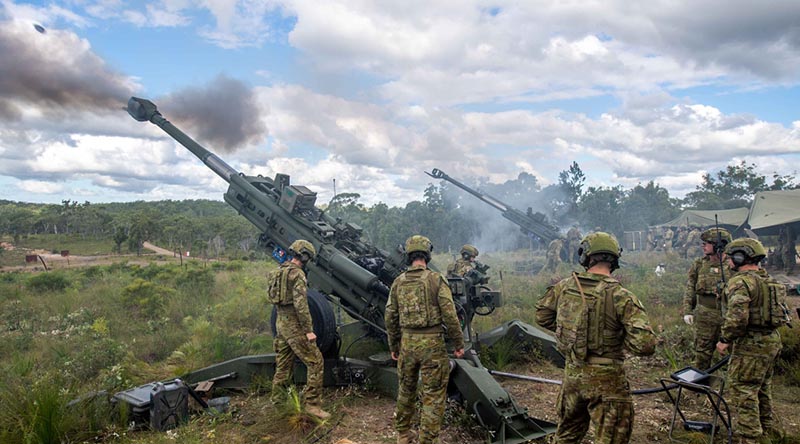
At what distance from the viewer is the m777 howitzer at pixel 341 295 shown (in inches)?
201

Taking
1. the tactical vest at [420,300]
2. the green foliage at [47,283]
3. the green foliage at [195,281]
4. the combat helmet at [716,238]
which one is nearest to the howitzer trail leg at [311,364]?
the tactical vest at [420,300]

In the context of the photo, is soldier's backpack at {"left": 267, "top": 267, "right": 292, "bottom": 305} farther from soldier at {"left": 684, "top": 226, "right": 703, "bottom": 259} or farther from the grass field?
soldier at {"left": 684, "top": 226, "right": 703, "bottom": 259}

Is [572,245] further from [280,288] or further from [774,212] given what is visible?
[280,288]

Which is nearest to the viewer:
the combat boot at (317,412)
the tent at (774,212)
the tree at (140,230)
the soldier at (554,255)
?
the combat boot at (317,412)

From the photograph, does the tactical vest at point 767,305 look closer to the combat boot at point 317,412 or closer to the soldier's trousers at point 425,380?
the soldier's trousers at point 425,380

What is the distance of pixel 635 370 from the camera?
7184 mm

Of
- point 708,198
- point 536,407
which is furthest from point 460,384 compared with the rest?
point 708,198

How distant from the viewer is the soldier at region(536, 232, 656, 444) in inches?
134

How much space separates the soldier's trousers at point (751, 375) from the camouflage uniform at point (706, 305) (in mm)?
1373

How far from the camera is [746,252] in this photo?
464cm

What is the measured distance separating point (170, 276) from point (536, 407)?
11.8m

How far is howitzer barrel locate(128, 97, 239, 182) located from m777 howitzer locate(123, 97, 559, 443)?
0.6 inches

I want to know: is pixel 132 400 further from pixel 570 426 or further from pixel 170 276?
pixel 170 276

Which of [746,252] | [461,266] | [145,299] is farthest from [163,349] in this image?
[746,252]
